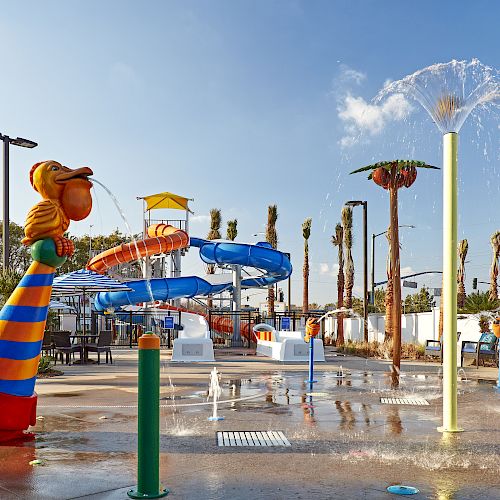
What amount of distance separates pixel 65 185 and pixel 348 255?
34.8m

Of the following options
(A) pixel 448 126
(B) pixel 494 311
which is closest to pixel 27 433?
(A) pixel 448 126

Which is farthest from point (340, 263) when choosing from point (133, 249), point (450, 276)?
point (450, 276)

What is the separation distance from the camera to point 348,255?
135 ft

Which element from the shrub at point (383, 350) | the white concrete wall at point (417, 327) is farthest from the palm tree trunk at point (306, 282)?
the shrub at point (383, 350)

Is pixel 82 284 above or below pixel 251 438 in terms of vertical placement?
above

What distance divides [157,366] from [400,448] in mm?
3136

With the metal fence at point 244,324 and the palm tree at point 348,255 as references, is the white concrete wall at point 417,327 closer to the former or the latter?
the palm tree at point 348,255

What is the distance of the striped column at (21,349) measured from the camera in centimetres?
686

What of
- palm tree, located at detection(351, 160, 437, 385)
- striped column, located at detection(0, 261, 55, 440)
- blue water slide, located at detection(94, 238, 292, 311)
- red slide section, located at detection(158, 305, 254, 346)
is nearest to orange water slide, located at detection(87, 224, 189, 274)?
blue water slide, located at detection(94, 238, 292, 311)

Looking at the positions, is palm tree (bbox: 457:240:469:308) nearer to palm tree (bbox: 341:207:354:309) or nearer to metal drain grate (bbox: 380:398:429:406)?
palm tree (bbox: 341:207:354:309)

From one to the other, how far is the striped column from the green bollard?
2.87 m

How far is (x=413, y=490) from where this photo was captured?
4793 millimetres

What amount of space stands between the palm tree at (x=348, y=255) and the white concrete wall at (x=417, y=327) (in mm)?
1593

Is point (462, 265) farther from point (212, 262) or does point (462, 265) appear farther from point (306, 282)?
point (212, 262)
